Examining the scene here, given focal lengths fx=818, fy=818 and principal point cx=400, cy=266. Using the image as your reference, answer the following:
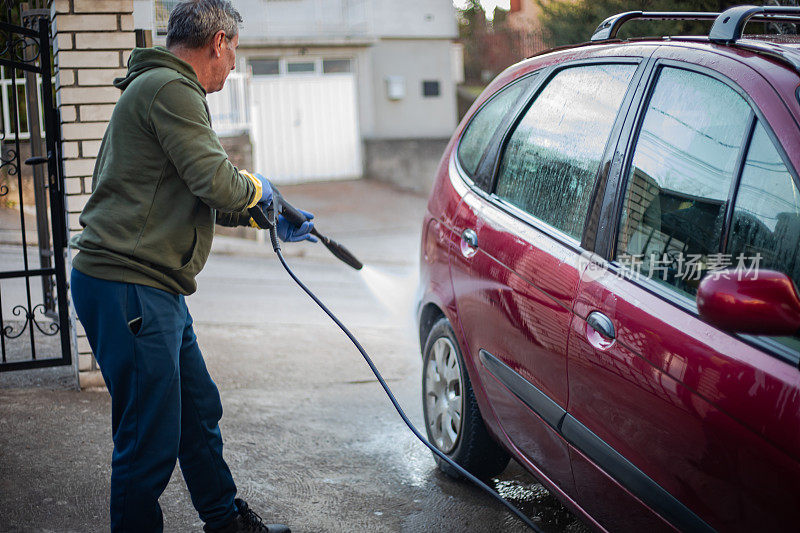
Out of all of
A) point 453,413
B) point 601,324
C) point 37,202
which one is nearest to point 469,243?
point 453,413

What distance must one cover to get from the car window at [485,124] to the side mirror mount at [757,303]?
186 cm

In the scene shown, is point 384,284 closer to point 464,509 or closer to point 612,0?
point 612,0

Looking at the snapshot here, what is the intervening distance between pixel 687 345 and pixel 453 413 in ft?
5.53

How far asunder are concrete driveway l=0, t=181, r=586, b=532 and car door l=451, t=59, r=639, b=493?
27.1 inches

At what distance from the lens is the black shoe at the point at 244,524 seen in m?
3.10

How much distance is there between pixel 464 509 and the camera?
11.5 ft

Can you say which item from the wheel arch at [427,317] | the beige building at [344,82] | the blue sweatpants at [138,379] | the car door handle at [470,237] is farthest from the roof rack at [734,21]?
the beige building at [344,82]

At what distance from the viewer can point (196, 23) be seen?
2.72 metres

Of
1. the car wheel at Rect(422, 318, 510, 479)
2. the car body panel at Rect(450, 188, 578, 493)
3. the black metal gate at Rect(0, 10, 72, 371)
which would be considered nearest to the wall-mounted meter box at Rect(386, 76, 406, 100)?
the black metal gate at Rect(0, 10, 72, 371)

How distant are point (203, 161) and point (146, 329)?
58cm

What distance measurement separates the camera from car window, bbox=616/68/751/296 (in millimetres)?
2248

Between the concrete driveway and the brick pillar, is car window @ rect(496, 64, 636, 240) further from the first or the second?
the brick pillar

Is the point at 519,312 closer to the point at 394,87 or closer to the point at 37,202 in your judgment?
the point at 37,202

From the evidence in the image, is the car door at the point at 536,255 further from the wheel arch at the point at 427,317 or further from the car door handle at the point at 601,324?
the wheel arch at the point at 427,317
